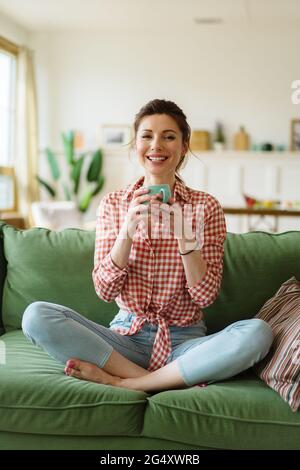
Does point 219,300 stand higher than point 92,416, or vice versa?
point 219,300

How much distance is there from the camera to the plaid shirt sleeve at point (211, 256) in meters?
1.81

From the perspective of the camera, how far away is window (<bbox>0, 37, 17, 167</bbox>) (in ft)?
22.8

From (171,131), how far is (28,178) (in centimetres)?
550

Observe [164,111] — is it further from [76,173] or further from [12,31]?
[12,31]

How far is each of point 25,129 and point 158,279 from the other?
565 cm

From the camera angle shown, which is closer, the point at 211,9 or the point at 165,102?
the point at 165,102

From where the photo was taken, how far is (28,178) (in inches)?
284

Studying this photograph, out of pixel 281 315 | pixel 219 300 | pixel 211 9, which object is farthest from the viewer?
pixel 211 9

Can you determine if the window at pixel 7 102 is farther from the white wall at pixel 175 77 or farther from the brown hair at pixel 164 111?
the brown hair at pixel 164 111

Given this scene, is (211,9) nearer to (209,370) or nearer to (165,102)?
(165,102)

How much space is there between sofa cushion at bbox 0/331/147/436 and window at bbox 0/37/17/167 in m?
5.73

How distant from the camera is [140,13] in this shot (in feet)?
21.8

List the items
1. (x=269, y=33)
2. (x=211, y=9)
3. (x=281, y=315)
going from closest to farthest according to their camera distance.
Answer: (x=281, y=315) < (x=211, y=9) < (x=269, y=33)
